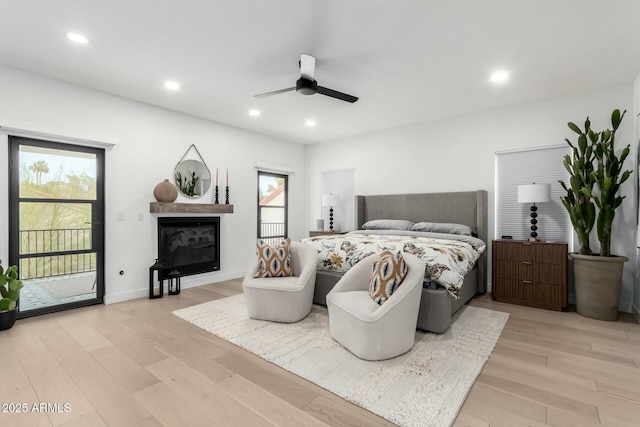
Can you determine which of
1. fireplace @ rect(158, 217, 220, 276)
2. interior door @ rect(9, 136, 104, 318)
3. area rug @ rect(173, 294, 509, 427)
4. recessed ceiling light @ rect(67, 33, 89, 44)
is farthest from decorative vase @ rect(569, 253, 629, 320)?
interior door @ rect(9, 136, 104, 318)

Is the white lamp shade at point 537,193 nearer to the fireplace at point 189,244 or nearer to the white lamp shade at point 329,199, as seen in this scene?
the white lamp shade at point 329,199

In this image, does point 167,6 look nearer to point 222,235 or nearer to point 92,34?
point 92,34

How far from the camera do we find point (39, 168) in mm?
3561

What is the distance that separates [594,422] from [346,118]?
4.41m

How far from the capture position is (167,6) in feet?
7.53

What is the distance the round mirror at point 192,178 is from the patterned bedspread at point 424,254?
7.04 feet

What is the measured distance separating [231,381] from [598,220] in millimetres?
4065

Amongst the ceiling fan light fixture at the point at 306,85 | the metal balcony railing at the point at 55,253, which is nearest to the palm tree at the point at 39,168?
the metal balcony railing at the point at 55,253

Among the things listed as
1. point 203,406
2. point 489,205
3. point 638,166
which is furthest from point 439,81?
point 203,406

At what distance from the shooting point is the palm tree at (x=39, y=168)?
11.6ft

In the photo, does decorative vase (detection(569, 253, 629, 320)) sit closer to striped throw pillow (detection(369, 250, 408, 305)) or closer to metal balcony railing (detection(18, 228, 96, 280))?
striped throw pillow (detection(369, 250, 408, 305))

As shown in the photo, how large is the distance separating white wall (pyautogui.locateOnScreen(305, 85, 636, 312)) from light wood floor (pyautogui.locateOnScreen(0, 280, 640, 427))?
201 centimetres

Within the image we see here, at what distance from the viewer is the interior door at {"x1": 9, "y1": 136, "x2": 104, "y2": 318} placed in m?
3.40

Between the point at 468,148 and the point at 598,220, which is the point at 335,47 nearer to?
the point at 468,148
